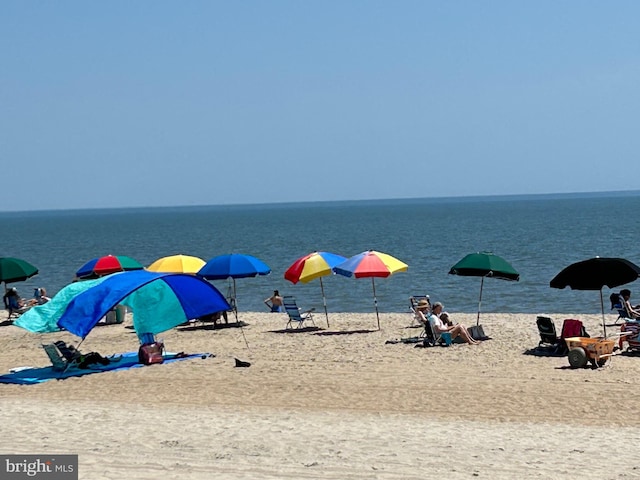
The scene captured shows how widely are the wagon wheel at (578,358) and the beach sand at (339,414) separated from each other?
0.19 metres

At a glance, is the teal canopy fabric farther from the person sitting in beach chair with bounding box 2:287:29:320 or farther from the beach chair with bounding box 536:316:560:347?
the person sitting in beach chair with bounding box 2:287:29:320

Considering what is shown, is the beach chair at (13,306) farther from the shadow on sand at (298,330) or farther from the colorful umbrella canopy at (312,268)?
the colorful umbrella canopy at (312,268)

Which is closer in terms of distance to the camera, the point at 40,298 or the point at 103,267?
the point at 103,267

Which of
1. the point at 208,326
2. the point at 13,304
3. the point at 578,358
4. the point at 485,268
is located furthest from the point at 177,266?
the point at 578,358

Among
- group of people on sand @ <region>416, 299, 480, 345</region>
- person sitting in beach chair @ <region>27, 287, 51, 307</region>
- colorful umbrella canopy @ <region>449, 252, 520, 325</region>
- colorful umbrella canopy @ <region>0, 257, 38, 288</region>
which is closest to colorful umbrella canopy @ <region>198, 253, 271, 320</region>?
group of people on sand @ <region>416, 299, 480, 345</region>

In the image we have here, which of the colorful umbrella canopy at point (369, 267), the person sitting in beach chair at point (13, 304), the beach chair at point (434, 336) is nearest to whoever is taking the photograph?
the beach chair at point (434, 336)

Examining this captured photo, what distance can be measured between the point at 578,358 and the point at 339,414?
4605 millimetres

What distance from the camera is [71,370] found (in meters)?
14.4

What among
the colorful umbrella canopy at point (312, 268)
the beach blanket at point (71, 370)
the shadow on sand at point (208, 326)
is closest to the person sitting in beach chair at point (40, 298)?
the shadow on sand at point (208, 326)

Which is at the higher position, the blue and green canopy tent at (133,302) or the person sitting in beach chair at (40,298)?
the blue and green canopy tent at (133,302)

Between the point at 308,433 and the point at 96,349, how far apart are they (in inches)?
338

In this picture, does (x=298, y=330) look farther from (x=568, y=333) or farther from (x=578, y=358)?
(x=578, y=358)

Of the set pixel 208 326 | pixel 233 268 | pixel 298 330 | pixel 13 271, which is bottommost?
pixel 298 330

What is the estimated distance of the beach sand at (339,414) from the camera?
8.36 m
